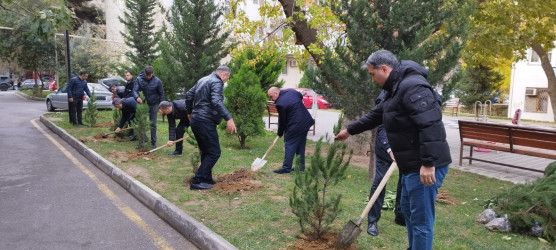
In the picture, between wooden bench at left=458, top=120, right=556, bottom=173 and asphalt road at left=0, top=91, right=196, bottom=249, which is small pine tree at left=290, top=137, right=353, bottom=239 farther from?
wooden bench at left=458, top=120, right=556, bottom=173

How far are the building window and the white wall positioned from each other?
219 mm

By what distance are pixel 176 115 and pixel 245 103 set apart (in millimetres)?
1926

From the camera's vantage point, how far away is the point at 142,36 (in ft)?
72.3

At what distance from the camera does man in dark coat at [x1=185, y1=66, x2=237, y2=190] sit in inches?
225

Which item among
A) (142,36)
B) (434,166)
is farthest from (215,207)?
(142,36)

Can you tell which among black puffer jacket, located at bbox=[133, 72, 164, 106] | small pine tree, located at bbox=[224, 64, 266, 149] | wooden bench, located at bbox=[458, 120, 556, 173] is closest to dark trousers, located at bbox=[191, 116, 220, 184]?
small pine tree, located at bbox=[224, 64, 266, 149]

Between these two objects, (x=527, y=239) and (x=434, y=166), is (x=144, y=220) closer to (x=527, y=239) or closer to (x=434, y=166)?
(x=434, y=166)

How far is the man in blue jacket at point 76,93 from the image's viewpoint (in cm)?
1249

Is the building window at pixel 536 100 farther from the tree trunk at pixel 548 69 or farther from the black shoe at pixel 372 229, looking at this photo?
the black shoe at pixel 372 229

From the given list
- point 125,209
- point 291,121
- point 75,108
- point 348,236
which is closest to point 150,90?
point 291,121

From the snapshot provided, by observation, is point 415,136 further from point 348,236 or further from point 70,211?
point 70,211

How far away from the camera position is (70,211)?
201 inches

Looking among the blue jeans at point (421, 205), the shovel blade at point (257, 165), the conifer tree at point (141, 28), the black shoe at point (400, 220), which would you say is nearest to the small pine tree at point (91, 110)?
the shovel blade at point (257, 165)

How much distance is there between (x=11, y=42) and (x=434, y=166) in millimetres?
32555
